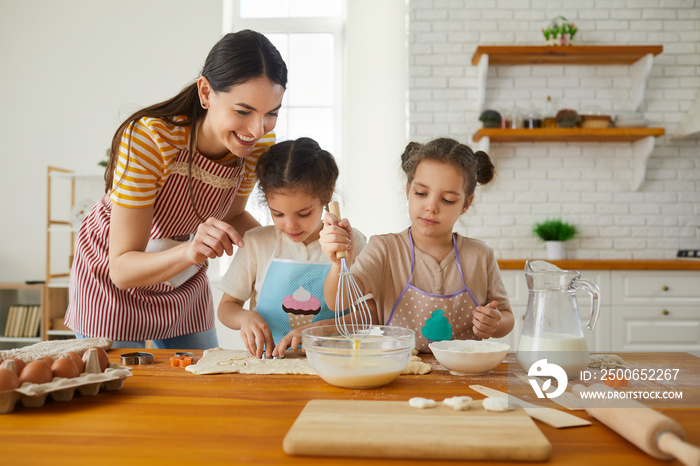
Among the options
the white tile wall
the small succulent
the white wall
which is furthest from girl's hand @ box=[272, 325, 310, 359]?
the white wall

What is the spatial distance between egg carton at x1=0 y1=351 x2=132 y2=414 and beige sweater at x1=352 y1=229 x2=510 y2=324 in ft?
2.52

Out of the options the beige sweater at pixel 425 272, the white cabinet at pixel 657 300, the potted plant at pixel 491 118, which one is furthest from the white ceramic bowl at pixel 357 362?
the potted plant at pixel 491 118

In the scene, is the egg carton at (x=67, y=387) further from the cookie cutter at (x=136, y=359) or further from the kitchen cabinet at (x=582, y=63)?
the kitchen cabinet at (x=582, y=63)

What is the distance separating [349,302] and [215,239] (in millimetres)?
408

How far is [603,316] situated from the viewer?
3279 mm

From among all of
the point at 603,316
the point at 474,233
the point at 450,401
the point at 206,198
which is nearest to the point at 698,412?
the point at 450,401

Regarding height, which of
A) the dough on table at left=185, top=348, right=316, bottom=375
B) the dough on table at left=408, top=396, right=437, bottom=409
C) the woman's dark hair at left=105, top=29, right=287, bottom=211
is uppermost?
the woman's dark hair at left=105, top=29, right=287, bottom=211

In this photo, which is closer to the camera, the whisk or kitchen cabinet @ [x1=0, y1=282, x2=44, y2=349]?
the whisk

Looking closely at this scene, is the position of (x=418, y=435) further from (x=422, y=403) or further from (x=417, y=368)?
(x=417, y=368)

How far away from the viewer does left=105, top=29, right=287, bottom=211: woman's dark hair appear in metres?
1.38

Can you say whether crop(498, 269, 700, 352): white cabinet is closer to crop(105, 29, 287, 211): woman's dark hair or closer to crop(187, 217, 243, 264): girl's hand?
crop(105, 29, 287, 211): woman's dark hair

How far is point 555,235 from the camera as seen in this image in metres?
3.73

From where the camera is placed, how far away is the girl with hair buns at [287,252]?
154cm

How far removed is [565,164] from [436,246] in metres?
2.60
